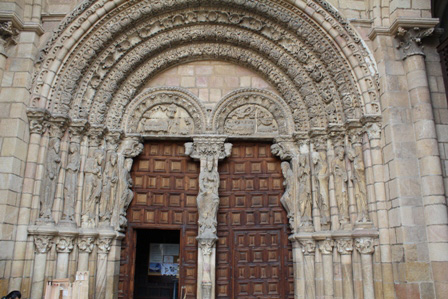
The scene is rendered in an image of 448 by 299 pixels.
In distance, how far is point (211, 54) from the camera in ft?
25.8

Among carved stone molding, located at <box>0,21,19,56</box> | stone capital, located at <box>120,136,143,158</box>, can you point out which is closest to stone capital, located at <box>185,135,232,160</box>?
stone capital, located at <box>120,136,143,158</box>

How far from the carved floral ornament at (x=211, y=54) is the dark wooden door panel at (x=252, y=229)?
1226mm

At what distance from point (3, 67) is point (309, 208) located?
5.85 meters

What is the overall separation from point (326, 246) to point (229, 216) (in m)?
1.92

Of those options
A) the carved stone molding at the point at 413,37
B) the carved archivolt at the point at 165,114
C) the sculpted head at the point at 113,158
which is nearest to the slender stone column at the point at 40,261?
the sculpted head at the point at 113,158

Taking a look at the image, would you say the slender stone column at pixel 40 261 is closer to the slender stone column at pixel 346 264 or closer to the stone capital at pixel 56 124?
the stone capital at pixel 56 124

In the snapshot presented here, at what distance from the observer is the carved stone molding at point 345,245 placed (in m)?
6.27

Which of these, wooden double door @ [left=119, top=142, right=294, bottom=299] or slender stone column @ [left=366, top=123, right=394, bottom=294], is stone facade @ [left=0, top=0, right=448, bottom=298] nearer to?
slender stone column @ [left=366, top=123, right=394, bottom=294]

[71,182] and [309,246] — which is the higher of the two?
[71,182]

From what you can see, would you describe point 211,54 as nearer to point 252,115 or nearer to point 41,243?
point 252,115

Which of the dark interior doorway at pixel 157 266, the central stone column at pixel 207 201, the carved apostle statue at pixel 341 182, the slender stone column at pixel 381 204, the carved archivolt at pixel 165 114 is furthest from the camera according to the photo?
the dark interior doorway at pixel 157 266

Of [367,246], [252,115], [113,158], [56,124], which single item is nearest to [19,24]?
[56,124]

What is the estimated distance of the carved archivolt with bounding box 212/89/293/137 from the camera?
760 centimetres

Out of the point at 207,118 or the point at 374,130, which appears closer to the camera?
the point at 374,130
